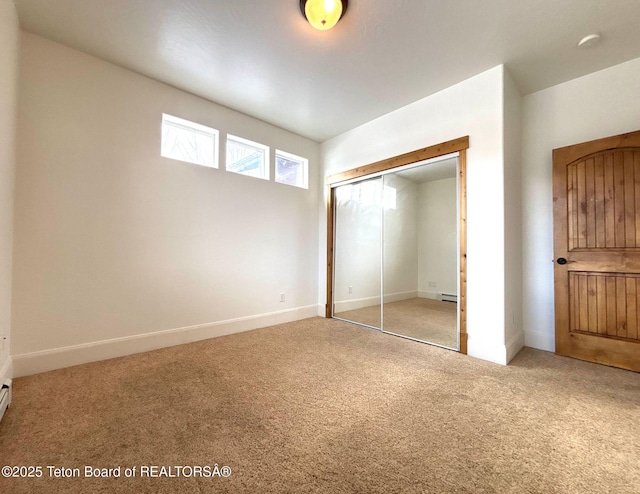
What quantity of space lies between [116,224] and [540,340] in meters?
4.60

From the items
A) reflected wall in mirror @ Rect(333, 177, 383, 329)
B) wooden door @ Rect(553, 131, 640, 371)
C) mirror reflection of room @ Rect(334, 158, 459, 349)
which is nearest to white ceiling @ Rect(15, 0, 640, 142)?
wooden door @ Rect(553, 131, 640, 371)

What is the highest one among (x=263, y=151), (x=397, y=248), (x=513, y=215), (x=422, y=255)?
(x=263, y=151)

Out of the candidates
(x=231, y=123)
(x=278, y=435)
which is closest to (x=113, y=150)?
(x=231, y=123)

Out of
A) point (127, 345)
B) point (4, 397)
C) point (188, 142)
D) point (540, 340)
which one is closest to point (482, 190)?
point (540, 340)

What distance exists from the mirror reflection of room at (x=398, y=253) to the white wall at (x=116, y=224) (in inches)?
55.9

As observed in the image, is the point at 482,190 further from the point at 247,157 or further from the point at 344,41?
the point at 247,157

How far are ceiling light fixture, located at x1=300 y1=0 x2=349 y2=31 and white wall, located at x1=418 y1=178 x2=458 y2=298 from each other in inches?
81.5

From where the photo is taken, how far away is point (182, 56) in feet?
7.95

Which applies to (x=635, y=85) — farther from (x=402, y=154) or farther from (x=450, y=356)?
(x=450, y=356)

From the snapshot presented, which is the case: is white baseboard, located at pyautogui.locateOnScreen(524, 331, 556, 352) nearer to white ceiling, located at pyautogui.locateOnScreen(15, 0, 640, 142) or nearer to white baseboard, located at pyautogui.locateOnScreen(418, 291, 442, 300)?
white baseboard, located at pyautogui.locateOnScreen(418, 291, 442, 300)

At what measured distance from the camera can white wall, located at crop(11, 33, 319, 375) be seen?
2.21 m

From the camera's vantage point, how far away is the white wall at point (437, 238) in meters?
3.36

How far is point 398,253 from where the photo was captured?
4094 mm

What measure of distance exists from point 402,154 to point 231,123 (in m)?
2.22
